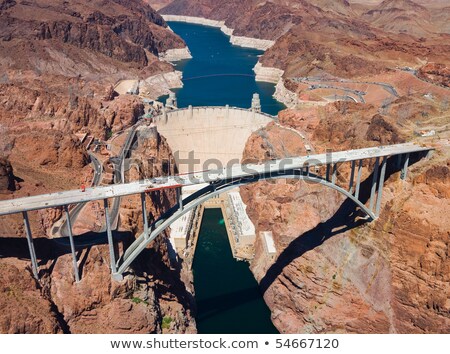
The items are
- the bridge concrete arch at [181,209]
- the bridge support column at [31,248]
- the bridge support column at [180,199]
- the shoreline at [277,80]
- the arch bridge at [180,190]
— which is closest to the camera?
the bridge support column at [31,248]

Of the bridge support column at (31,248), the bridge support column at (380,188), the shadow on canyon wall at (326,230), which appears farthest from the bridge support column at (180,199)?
the bridge support column at (380,188)

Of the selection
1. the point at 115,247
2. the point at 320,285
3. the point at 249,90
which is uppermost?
the point at 115,247

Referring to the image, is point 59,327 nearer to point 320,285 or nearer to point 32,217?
point 32,217

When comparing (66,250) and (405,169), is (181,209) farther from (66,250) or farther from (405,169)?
(405,169)

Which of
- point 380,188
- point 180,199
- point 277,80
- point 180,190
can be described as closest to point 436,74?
point 277,80

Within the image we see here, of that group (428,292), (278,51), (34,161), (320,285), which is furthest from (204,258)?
(278,51)

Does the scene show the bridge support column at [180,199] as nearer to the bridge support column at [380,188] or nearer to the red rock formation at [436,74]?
the bridge support column at [380,188]

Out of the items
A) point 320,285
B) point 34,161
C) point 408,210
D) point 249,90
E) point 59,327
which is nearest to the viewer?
point 59,327
